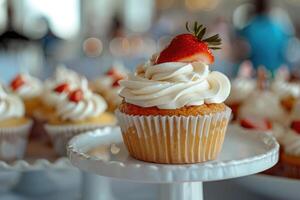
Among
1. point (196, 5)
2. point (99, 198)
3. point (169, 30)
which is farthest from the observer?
point (196, 5)

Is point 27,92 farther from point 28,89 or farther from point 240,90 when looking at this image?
point 240,90

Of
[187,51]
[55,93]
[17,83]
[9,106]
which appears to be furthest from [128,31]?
[187,51]

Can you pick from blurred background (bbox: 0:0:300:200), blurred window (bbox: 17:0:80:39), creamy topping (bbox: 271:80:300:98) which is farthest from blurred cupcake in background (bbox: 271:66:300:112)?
blurred window (bbox: 17:0:80:39)

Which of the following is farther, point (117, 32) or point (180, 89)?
point (117, 32)

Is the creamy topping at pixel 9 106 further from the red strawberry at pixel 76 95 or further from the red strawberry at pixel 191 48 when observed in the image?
the red strawberry at pixel 191 48

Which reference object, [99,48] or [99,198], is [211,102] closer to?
[99,198]

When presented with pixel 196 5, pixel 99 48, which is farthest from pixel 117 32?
pixel 196 5
